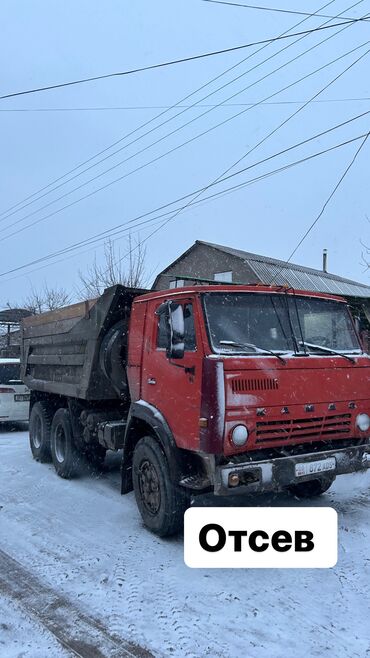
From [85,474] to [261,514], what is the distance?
175 inches

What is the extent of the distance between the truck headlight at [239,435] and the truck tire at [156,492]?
0.89m

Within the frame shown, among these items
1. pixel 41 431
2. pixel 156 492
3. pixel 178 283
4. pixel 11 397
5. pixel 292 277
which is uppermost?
pixel 292 277

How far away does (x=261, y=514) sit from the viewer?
400 cm

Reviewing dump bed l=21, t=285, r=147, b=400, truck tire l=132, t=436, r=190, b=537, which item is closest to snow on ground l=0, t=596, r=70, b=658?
truck tire l=132, t=436, r=190, b=537

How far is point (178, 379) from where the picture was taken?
195 inches

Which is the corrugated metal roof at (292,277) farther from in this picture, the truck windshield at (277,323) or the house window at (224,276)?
the truck windshield at (277,323)

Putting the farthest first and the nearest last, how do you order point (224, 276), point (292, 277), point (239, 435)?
point (224, 276)
point (292, 277)
point (239, 435)

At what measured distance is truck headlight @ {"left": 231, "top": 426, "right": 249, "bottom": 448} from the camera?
440cm

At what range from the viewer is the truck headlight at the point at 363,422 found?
A: 17.0 ft

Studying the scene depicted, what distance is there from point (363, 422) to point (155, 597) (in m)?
2.50

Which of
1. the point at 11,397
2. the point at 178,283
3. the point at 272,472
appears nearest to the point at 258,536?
the point at 272,472

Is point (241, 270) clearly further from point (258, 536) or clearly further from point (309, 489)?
point (258, 536)

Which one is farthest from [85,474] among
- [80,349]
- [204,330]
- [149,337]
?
[204,330]

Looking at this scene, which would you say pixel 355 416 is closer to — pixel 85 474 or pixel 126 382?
pixel 126 382
